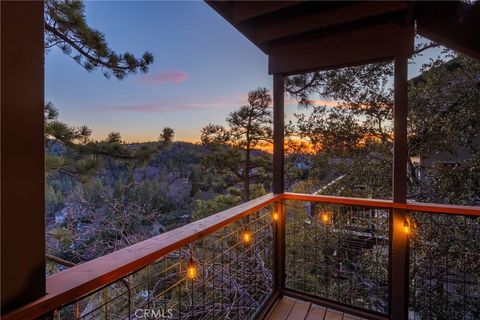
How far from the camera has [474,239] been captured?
10.8 feet

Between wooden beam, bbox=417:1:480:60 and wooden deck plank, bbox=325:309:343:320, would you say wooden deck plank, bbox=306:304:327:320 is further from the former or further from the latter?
wooden beam, bbox=417:1:480:60

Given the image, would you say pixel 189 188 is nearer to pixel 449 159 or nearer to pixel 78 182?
pixel 78 182

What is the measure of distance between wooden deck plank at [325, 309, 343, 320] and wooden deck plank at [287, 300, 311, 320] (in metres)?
0.17

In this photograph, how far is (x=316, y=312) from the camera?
2250 mm

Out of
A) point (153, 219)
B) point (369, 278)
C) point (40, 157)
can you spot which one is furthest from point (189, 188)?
point (40, 157)

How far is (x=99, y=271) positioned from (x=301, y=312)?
6.36 ft

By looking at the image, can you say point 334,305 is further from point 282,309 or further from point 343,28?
point 343,28

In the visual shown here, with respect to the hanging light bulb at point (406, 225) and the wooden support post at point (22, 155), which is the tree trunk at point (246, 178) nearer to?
the hanging light bulb at point (406, 225)

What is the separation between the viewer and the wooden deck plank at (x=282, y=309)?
2.20m

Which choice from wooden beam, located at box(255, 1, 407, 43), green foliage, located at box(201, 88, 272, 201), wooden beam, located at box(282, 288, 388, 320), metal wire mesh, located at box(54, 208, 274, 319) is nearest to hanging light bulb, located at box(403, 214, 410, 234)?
wooden beam, located at box(282, 288, 388, 320)

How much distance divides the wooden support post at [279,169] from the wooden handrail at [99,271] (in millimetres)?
1306

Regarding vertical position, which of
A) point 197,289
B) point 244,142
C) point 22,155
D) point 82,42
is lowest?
point 197,289

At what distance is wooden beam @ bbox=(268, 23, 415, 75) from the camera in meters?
2.06

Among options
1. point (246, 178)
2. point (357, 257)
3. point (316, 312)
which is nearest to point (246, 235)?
point (316, 312)
